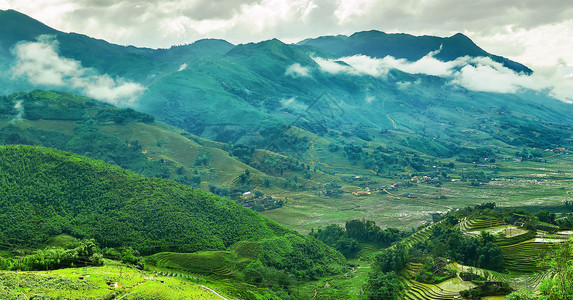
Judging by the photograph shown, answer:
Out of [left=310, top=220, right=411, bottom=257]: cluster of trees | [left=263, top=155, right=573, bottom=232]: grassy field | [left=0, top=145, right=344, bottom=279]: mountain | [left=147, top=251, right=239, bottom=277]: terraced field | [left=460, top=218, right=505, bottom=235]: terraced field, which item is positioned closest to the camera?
[left=147, top=251, right=239, bottom=277]: terraced field

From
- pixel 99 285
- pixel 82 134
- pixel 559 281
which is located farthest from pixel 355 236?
pixel 82 134

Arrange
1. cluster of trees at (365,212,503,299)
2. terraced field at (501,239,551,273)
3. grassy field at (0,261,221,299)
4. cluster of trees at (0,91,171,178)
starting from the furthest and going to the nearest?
cluster of trees at (0,91,171,178)
terraced field at (501,239,551,273)
cluster of trees at (365,212,503,299)
grassy field at (0,261,221,299)

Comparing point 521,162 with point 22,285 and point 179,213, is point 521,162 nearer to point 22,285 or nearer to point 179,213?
point 179,213

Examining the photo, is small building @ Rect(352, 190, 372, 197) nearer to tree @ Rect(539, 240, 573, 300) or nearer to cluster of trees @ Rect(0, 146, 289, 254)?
cluster of trees @ Rect(0, 146, 289, 254)

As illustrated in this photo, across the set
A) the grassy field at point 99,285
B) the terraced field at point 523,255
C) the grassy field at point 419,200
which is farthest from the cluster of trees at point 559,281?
the grassy field at point 419,200

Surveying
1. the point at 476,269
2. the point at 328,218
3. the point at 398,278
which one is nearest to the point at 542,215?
the point at 476,269

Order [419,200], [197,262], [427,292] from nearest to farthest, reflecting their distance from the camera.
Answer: [427,292] → [197,262] → [419,200]

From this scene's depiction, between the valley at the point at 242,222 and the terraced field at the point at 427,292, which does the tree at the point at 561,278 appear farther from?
the terraced field at the point at 427,292

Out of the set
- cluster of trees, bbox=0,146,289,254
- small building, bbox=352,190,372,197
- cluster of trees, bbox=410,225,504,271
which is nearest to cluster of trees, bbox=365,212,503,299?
cluster of trees, bbox=410,225,504,271

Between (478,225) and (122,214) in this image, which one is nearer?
(478,225)

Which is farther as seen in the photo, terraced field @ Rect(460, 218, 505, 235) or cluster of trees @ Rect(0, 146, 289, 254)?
terraced field @ Rect(460, 218, 505, 235)

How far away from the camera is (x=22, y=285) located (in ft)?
94.4

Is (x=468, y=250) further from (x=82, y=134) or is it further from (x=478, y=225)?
(x=82, y=134)

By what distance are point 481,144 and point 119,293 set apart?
7555 inches
